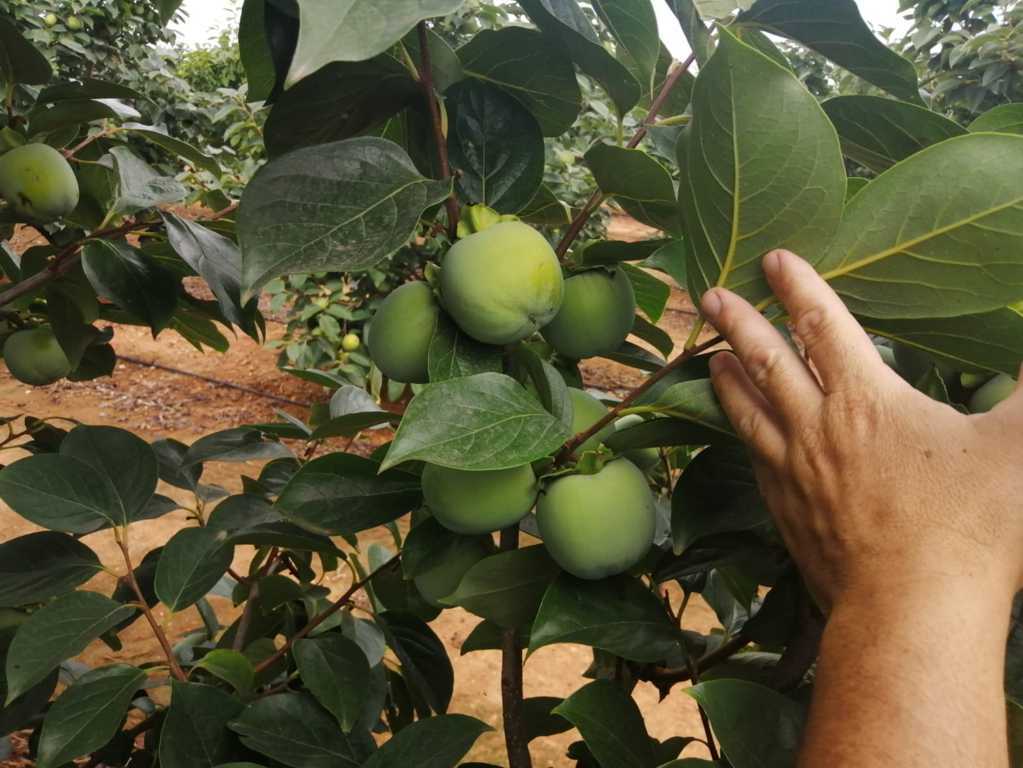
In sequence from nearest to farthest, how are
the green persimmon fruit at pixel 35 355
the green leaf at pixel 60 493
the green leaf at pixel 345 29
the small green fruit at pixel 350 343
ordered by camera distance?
1. the green leaf at pixel 345 29
2. the green leaf at pixel 60 493
3. the green persimmon fruit at pixel 35 355
4. the small green fruit at pixel 350 343

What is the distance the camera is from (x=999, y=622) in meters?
0.42

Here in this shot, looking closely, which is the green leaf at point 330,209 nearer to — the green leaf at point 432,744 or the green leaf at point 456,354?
the green leaf at point 456,354

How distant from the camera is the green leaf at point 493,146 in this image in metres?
0.60

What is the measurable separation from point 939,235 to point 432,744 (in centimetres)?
53

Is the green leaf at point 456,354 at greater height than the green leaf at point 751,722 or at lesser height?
greater

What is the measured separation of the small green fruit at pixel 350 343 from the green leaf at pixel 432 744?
3.36 metres

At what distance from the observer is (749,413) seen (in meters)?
0.50

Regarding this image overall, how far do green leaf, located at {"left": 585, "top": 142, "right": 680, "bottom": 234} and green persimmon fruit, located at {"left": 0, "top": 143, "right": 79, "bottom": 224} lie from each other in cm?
69

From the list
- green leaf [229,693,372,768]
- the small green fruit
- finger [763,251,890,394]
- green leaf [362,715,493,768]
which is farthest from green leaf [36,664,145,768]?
the small green fruit

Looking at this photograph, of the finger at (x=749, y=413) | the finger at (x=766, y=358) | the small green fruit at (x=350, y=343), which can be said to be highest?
the finger at (x=766, y=358)

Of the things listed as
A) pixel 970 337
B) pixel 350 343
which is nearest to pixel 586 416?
pixel 970 337

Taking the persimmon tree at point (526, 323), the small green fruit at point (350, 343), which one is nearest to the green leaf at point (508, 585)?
→ the persimmon tree at point (526, 323)

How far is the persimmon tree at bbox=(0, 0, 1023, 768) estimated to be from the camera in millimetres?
437

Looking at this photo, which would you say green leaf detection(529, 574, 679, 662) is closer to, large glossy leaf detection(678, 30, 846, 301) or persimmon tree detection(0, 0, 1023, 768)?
persimmon tree detection(0, 0, 1023, 768)
